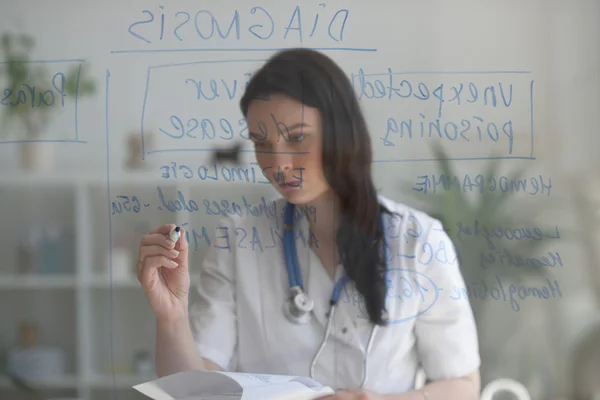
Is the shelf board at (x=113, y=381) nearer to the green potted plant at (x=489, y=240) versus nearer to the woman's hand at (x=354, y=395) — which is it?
the woman's hand at (x=354, y=395)

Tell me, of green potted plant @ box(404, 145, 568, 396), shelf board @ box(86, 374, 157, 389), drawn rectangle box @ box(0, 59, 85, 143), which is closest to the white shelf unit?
shelf board @ box(86, 374, 157, 389)

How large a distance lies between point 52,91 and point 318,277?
653 millimetres

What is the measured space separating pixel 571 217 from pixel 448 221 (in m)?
0.26

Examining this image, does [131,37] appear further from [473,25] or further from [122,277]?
[473,25]

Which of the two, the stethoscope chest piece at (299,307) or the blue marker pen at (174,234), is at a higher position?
the blue marker pen at (174,234)

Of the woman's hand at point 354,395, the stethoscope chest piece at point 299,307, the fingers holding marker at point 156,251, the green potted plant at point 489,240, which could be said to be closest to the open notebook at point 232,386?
the woman's hand at point 354,395

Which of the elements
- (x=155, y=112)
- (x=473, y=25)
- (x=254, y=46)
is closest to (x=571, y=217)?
(x=473, y=25)

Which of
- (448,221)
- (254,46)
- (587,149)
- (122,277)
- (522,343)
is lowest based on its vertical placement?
(522,343)

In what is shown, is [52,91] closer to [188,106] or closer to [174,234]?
[188,106]

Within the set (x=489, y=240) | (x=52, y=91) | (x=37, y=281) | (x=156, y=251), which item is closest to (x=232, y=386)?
(x=156, y=251)

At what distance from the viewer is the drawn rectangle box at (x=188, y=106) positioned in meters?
1.20

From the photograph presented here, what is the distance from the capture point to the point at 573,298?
124cm

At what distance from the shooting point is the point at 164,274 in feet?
3.94

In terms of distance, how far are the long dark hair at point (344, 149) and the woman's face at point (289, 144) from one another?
1 cm
